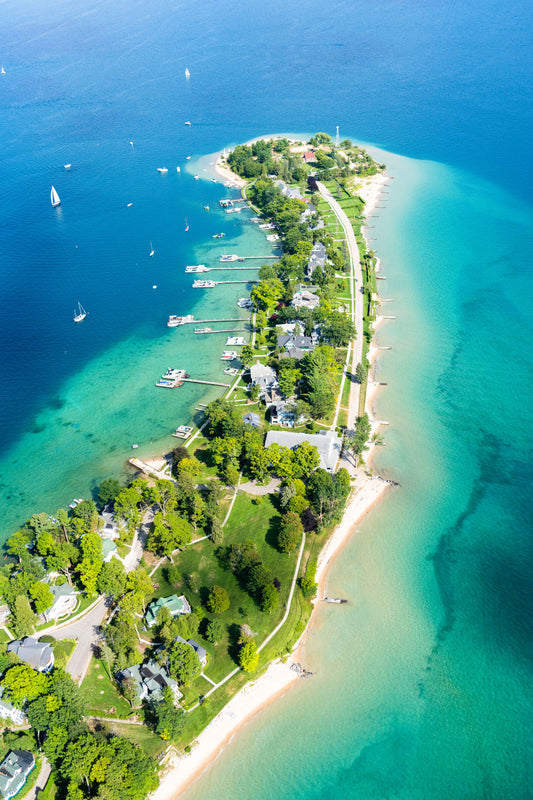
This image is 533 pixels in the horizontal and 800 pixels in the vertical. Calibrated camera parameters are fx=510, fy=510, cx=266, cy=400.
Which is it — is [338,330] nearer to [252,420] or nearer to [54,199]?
[252,420]

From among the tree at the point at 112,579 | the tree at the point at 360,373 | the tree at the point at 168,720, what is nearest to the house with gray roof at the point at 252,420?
the tree at the point at 360,373

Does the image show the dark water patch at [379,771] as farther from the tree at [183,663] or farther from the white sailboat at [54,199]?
the white sailboat at [54,199]

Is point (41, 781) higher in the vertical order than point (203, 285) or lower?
lower

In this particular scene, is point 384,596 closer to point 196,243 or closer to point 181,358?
point 181,358

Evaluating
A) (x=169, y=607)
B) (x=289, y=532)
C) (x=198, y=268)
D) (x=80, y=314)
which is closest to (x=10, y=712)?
(x=169, y=607)

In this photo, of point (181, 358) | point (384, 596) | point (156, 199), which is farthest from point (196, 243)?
point (384, 596)

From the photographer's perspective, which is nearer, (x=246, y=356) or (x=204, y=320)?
(x=246, y=356)

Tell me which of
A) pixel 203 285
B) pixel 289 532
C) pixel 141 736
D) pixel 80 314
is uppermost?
pixel 203 285
